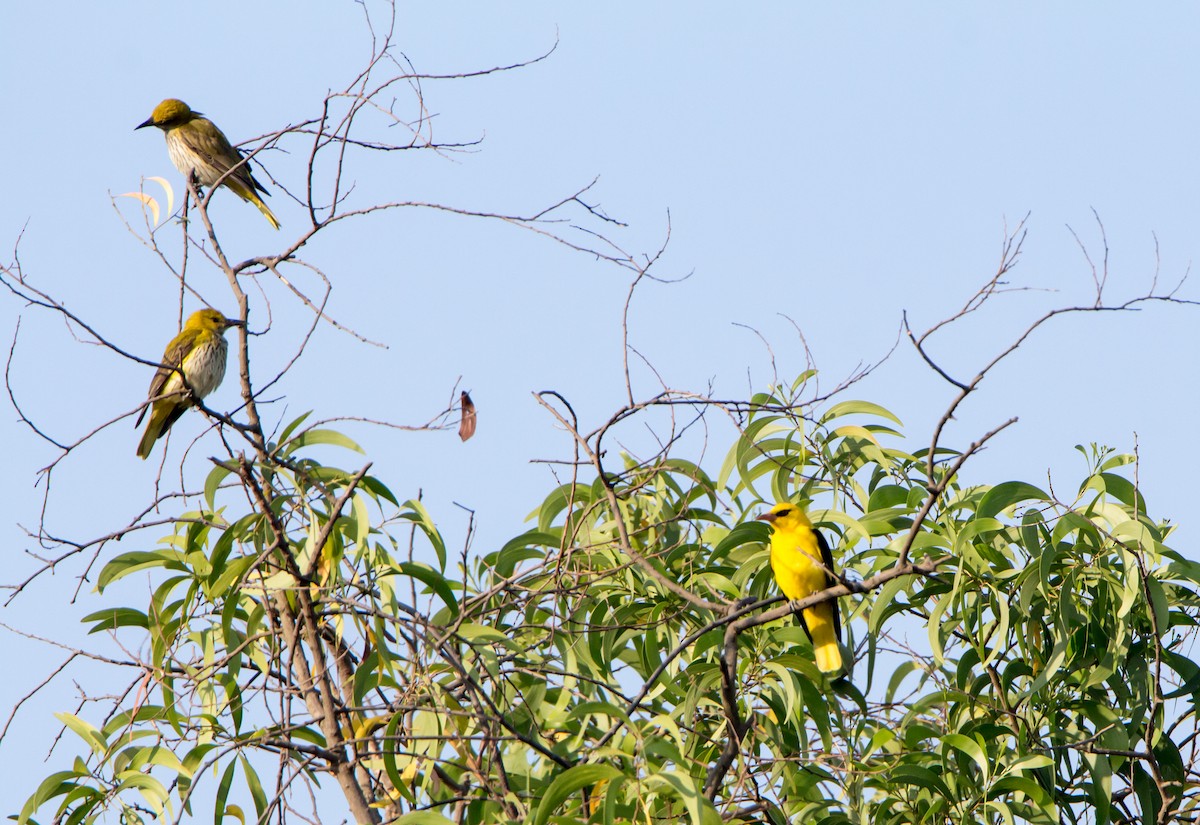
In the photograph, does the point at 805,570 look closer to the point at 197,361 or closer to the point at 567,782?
the point at 567,782

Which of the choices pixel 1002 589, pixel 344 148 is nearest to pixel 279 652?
pixel 344 148

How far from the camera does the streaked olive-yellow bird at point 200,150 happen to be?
25.8 ft

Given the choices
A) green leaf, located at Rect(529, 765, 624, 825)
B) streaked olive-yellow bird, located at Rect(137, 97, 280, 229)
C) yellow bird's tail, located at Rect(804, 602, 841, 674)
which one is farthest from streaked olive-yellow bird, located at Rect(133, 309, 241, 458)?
green leaf, located at Rect(529, 765, 624, 825)

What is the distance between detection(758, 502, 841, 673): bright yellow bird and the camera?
4.70m

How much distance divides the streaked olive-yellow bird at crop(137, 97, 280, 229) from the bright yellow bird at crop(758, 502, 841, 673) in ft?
13.8

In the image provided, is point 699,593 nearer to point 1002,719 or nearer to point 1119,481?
point 1002,719

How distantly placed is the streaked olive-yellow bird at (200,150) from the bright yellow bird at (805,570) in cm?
420

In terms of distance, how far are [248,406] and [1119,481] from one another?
122 inches

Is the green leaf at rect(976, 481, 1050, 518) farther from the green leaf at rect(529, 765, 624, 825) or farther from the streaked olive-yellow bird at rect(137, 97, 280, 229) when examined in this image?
the streaked olive-yellow bird at rect(137, 97, 280, 229)

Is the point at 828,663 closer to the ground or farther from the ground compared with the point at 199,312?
closer to the ground

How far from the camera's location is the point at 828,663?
4613mm

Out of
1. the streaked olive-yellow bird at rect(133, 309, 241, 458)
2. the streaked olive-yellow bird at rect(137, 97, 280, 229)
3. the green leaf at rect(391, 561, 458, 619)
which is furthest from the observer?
the streaked olive-yellow bird at rect(137, 97, 280, 229)

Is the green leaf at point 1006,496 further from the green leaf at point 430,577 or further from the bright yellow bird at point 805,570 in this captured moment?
the green leaf at point 430,577

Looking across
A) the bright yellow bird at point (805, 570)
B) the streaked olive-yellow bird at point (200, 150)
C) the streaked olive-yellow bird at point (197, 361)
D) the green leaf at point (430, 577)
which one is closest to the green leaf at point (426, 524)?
the green leaf at point (430, 577)
